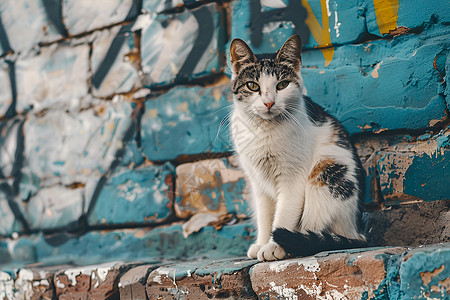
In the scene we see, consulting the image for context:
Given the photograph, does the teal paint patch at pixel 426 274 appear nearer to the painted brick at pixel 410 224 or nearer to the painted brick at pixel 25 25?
the painted brick at pixel 410 224

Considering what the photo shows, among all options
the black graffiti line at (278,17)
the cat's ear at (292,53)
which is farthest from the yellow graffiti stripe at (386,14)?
the cat's ear at (292,53)

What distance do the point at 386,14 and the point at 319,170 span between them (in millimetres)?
999

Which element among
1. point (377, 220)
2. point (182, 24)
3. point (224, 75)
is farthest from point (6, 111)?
point (377, 220)

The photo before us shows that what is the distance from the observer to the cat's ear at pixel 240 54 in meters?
2.09

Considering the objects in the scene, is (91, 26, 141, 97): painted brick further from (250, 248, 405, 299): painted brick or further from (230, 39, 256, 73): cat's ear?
(250, 248, 405, 299): painted brick

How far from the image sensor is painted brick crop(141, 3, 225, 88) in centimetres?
276

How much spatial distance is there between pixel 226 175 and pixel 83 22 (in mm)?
1678

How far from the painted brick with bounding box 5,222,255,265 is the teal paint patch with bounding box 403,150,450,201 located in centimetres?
95

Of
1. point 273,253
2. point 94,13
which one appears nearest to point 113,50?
point 94,13

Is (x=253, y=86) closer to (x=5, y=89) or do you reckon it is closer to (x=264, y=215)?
(x=264, y=215)

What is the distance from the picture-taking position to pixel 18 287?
245 cm

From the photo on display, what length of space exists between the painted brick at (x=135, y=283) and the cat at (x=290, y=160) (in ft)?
1.80

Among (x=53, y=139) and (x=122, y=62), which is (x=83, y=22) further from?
(x=53, y=139)

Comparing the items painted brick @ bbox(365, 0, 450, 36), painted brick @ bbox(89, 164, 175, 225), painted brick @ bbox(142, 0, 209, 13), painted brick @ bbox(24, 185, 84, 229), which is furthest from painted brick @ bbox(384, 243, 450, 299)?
painted brick @ bbox(24, 185, 84, 229)
